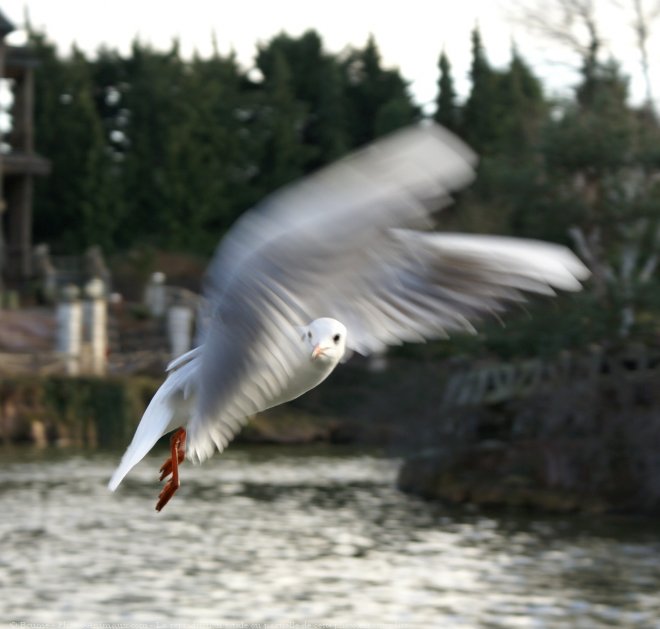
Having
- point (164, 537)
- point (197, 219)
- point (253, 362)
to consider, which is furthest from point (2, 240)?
point (253, 362)

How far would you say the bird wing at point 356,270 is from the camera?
2469 mm

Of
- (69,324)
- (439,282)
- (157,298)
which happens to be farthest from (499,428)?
(439,282)

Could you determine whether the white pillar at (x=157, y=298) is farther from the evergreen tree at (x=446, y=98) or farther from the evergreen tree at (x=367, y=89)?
the evergreen tree at (x=367, y=89)

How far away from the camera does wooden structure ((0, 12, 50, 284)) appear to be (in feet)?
120

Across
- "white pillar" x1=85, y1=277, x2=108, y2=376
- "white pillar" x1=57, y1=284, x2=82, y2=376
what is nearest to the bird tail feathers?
"white pillar" x1=57, y1=284, x2=82, y2=376

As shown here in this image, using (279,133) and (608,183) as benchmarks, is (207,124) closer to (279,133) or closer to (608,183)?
(279,133)

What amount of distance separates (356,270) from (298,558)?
15.1m

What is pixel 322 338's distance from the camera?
2930mm

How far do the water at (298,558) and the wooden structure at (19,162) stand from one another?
13120 mm

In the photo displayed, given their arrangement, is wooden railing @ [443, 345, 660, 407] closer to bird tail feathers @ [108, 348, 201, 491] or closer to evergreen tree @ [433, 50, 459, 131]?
bird tail feathers @ [108, 348, 201, 491]

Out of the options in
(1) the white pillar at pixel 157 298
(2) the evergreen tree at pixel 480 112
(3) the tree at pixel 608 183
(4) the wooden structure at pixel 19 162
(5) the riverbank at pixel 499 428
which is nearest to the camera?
(5) the riverbank at pixel 499 428

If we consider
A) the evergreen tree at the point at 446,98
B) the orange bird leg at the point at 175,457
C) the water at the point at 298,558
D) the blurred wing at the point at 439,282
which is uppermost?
the evergreen tree at the point at 446,98

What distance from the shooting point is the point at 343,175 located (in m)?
2.46

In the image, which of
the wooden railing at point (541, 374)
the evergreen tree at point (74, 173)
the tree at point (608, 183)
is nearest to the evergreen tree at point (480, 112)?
the evergreen tree at point (74, 173)
